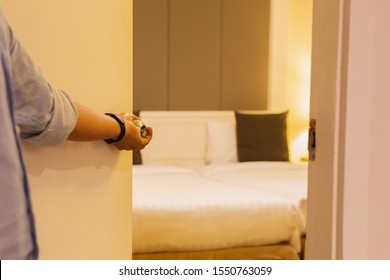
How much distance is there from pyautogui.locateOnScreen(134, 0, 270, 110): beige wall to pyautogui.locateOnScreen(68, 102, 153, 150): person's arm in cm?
379

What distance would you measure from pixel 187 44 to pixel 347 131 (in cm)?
411

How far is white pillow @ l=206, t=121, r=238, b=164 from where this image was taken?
4914mm

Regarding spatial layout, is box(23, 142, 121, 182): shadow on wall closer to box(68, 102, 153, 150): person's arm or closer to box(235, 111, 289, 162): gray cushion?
box(68, 102, 153, 150): person's arm

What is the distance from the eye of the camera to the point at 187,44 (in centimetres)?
507

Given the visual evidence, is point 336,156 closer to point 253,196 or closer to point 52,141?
point 52,141

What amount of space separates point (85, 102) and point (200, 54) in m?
4.11

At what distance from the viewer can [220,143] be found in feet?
16.2

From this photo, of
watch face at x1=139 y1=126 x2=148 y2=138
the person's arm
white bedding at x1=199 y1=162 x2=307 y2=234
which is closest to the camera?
the person's arm

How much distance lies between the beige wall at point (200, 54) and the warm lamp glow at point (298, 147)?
57cm

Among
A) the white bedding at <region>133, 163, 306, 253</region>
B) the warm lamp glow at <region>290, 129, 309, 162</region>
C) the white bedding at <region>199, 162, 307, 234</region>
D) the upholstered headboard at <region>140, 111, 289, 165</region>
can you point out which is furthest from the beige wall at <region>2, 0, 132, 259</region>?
the warm lamp glow at <region>290, 129, 309, 162</region>

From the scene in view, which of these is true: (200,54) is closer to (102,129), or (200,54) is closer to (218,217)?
(218,217)

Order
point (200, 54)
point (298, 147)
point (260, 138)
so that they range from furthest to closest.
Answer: point (298, 147) < point (200, 54) < point (260, 138)

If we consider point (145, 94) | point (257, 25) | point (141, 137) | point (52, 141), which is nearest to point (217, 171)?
point (145, 94)

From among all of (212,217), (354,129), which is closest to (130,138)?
(354,129)
